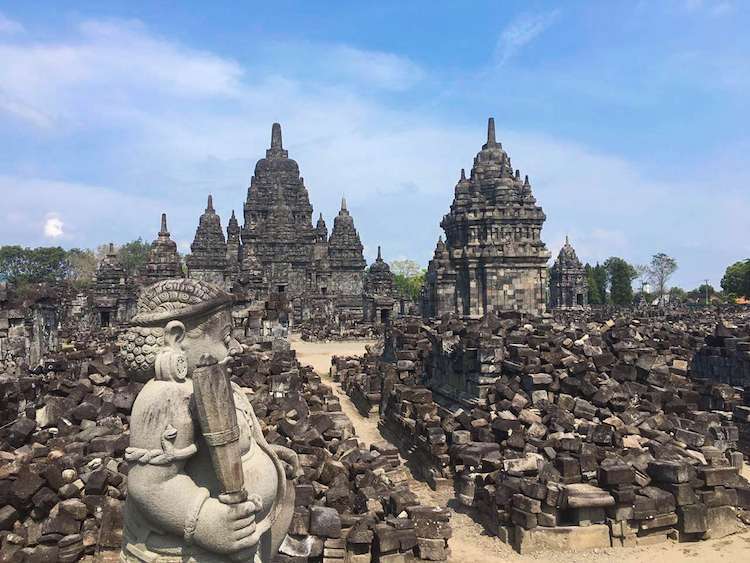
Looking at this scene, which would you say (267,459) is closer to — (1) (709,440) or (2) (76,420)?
(2) (76,420)

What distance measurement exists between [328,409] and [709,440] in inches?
258

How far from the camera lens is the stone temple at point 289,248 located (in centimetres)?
4300

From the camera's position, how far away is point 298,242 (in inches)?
1759

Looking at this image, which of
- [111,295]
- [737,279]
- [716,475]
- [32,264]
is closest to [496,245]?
[716,475]

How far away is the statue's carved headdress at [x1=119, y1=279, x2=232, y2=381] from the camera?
2863mm

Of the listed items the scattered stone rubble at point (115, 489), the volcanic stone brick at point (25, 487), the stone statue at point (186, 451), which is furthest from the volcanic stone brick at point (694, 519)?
the volcanic stone brick at point (25, 487)

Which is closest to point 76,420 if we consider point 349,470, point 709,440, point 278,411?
point 278,411

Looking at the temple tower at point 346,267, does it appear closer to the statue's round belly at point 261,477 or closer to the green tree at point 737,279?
the green tree at point 737,279

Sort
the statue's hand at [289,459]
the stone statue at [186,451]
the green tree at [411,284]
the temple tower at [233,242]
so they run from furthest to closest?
the green tree at [411,284] → the temple tower at [233,242] → the statue's hand at [289,459] → the stone statue at [186,451]

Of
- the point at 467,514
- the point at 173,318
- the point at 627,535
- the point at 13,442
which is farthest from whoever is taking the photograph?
the point at 467,514

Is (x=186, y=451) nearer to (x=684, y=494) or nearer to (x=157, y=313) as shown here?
(x=157, y=313)

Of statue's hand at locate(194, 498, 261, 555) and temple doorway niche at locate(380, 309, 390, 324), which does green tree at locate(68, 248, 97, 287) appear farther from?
statue's hand at locate(194, 498, 261, 555)

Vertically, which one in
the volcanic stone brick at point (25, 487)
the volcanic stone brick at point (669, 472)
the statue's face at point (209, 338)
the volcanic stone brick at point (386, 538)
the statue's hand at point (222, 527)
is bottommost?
the volcanic stone brick at point (386, 538)

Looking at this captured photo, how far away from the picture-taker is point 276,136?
5078 cm
